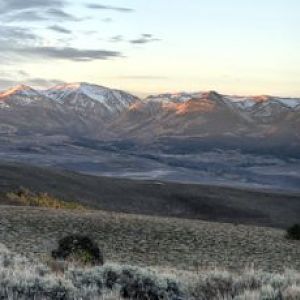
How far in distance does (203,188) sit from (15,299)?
69.4 metres

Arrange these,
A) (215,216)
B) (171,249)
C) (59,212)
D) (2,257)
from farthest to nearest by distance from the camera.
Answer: (215,216) < (59,212) < (171,249) < (2,257)

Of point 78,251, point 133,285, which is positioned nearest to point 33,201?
point 78,251

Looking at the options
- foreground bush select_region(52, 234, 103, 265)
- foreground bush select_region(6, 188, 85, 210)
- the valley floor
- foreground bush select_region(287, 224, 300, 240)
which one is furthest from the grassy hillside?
foreground bush select_region(52, 234, 103, 265)

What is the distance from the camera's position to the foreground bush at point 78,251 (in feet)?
62.2

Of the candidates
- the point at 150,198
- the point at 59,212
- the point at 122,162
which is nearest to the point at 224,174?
the point at 122,162

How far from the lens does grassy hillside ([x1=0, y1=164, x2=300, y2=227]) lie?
57.0m

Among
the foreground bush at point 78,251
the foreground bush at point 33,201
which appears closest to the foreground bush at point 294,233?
the foreground bush at point 78,251

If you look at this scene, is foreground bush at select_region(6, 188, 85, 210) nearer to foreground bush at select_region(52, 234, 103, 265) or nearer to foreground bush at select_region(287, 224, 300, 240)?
foreground bush at select_region(287, 224, 300, 240)

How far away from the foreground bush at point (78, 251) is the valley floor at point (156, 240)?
0.77 m

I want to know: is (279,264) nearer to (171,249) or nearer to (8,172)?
(171,249)

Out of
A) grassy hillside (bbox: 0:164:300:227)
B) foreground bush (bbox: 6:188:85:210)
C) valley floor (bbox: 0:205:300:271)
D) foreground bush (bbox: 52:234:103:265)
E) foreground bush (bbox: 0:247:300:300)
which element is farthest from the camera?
grassy hillside (bbox: 0:164:300:227)

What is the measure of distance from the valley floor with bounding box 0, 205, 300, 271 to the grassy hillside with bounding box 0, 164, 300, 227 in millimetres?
20280

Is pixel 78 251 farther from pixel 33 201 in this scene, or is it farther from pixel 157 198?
pixel 157 198

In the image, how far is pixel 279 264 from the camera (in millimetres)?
23344
